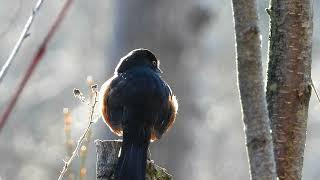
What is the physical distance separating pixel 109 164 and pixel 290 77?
715 millimetres

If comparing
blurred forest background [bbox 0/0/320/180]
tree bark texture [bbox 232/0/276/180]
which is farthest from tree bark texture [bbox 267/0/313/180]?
blurred forest background [bbox 0/0/320/180]

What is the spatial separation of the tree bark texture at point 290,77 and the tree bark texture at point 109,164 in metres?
0.41

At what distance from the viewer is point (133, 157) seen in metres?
3.58

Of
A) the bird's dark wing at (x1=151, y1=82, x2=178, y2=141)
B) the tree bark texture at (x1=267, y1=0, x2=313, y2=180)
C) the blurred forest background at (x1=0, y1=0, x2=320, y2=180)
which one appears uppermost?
the tree bark texture at (x1=267, y1=0, x2=313, y2=180)

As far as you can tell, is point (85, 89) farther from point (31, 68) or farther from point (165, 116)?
point (31, 68)

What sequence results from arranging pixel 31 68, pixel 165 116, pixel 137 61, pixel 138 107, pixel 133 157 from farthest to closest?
1. pixel 137 61
2. pixel 165 116
3. pixel 138 107
4. pixel 133 157
5. pixel 31 68

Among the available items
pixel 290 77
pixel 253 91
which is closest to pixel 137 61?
pixel 290 77

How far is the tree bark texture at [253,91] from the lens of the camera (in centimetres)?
230

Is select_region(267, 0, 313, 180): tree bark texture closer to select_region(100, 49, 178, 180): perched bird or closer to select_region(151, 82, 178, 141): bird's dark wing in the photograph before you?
select_region(100, 49, 178, 180): perched bird

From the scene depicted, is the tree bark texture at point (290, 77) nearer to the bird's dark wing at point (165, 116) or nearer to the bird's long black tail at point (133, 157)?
the bird's long black tail at point (133, 157)

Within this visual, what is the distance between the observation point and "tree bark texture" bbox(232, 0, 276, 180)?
230 centimetres

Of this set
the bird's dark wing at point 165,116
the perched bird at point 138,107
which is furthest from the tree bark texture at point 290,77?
the bird's dark wing at point 165,116

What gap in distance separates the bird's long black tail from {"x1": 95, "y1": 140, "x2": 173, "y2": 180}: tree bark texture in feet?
0.08

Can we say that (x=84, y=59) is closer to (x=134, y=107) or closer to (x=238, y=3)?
(x=134, y=107)
